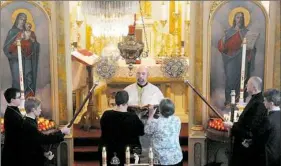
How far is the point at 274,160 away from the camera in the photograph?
14.9 feet

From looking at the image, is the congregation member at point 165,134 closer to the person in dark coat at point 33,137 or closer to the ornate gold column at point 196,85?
the person in dark coat at point 33,137

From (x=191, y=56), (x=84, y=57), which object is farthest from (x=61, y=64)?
(x=191, y=56)

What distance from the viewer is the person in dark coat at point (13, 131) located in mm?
4559

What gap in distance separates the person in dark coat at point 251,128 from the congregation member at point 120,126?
0.97m

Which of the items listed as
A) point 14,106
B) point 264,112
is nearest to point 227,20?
point 264,112

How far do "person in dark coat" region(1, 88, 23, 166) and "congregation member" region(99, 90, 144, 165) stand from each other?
31.8 inches

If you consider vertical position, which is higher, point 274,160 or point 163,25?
point 163,25

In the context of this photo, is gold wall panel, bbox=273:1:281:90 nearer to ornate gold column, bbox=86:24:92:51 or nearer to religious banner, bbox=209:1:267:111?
religious banner, bbox=209:1:267:111

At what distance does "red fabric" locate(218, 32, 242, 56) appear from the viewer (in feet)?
20.3

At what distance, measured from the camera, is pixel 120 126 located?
15.7ft

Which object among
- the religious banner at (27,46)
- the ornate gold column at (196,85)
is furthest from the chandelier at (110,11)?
the ornate gold column at (196,85)

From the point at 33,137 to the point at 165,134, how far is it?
4.07 ft

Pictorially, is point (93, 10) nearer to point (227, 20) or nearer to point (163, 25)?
point (227, 20)

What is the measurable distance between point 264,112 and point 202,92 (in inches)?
71.5
